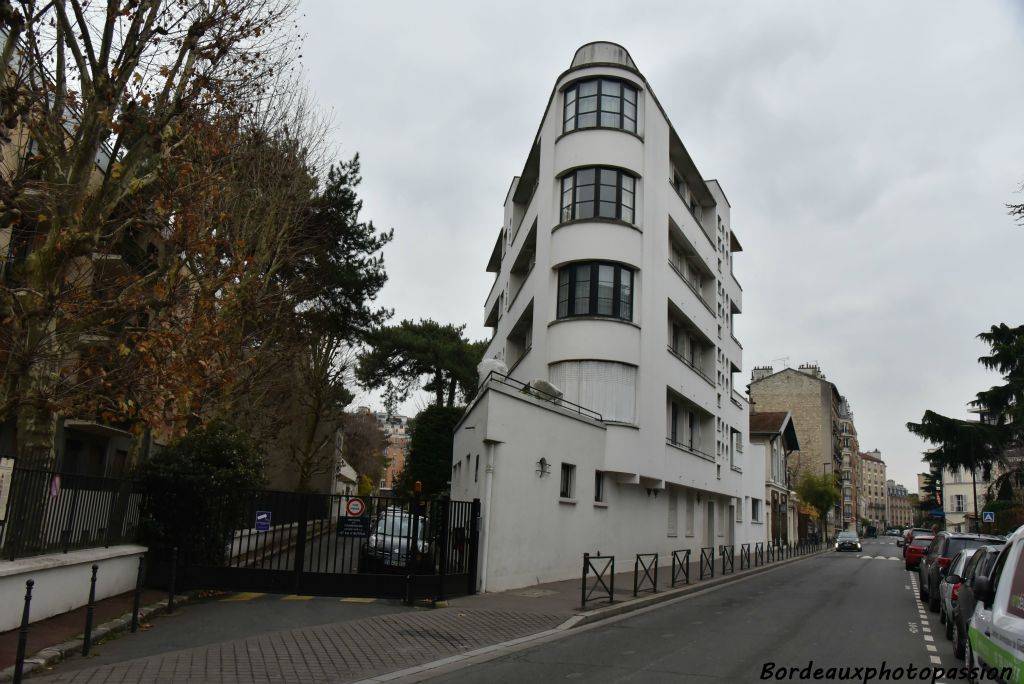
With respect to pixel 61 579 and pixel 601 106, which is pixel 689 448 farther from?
pixel 61 579

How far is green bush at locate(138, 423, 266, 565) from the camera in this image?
1412 centimetres

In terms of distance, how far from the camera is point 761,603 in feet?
55.4

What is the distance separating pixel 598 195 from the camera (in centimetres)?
2473

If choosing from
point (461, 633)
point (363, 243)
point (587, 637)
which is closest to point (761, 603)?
point (587, 637)

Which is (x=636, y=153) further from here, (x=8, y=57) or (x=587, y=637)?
(x=8, y=57)

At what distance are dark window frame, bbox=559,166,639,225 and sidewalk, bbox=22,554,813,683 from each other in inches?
534

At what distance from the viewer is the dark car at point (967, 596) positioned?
922 cm

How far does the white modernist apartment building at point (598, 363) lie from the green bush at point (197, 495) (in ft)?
16.6

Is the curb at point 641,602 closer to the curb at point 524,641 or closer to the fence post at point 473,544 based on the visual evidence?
the curb at point 524,641

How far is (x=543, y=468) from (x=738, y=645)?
8188 mm

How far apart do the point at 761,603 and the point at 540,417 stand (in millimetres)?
6550

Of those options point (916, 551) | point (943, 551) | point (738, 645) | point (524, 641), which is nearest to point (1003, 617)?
point (738, 645)

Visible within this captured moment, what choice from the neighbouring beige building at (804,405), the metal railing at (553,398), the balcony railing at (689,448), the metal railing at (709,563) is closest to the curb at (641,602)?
the metal railing at (709,563)

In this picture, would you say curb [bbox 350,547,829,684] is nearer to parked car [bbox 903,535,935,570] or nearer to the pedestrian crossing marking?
the pedestrian crossing marking
